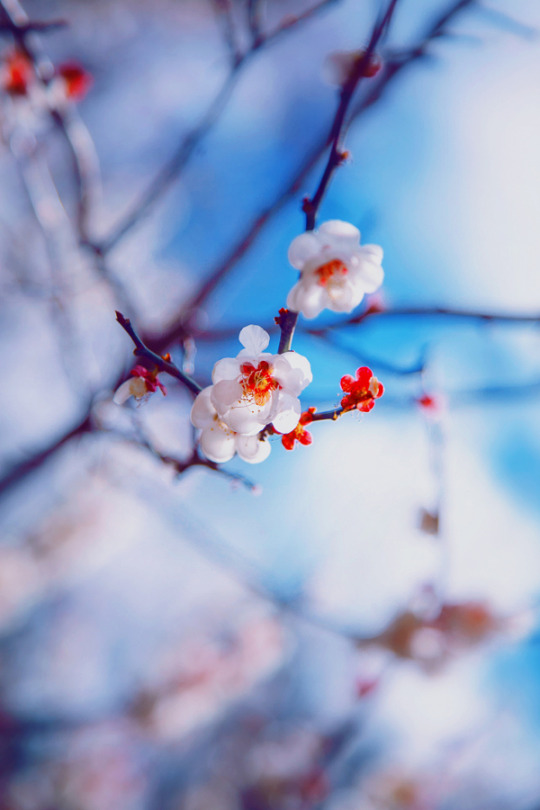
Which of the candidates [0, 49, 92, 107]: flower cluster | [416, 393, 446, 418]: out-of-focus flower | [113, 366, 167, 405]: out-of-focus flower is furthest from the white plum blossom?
[0, 49, 92, 107]: flower cluster

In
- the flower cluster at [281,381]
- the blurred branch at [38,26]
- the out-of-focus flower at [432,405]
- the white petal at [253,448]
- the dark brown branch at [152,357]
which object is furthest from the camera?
the out-of-focus flower at [432,405]

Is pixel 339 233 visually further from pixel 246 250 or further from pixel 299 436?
pixel 246 250

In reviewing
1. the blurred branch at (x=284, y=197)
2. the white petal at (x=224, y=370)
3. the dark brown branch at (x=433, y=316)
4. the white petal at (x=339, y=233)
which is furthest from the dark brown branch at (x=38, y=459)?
the white petal at (x=339, y=233)

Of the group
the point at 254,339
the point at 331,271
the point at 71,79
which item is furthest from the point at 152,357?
the point at 71,79

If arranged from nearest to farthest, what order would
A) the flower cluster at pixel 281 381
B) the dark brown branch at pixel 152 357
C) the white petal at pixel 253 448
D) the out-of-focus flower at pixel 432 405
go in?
the dark brown branch at pixel 152 357
the flower cluster at pixel 281 381
the white petal at pixel 253 448
the out-of-focus flower at pixel 432 405

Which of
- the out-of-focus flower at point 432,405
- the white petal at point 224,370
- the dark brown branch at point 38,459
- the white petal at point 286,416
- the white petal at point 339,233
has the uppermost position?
the white petal at point 339,233

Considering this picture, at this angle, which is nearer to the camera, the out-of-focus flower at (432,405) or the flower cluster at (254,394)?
the flower cluster at (254,394)

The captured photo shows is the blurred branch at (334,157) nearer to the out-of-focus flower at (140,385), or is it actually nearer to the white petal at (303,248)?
the white petal at (303,248)
